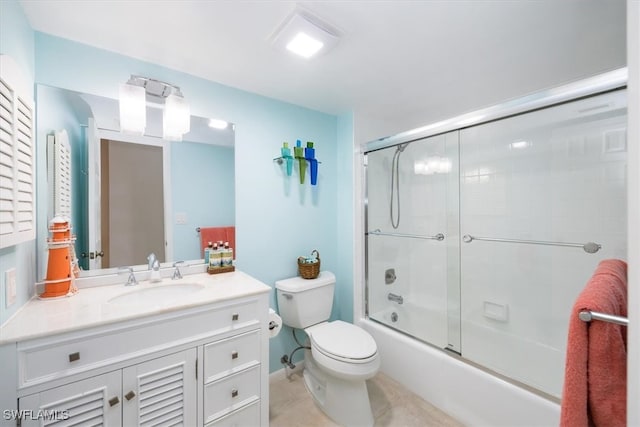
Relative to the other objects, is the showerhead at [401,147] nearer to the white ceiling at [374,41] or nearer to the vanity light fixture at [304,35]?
the white ceiling at [374,41]

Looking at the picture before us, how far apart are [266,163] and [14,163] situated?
4.03 feet

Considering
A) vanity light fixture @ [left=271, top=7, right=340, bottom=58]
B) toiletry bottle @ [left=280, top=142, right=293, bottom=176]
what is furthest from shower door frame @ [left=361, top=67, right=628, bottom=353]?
vanity light fixture @ [left=271, top=7, right=340, bottom=58]

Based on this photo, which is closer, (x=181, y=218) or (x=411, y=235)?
(x=181, y=218)

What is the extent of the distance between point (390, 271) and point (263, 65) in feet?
6.06

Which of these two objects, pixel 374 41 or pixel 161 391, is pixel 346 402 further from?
pixel 374 41

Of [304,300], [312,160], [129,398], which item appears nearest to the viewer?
[129,398]

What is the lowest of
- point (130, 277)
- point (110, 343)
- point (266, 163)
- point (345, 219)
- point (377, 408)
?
point (377, 408)

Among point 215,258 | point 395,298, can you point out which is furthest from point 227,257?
point 395,298

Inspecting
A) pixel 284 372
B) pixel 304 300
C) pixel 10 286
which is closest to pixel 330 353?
pixel 304 300

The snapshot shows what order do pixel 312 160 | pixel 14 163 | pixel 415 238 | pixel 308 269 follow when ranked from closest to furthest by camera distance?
pixel 14 163 < pixel 308 269 < pixel 312 160 < pixel 415 238

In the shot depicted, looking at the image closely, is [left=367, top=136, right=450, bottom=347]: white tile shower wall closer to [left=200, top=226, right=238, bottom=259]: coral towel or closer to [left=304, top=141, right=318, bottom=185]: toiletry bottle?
[left=304, top=141, right=318, bottom=185]: toiletry bottle

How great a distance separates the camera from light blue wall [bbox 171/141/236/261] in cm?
162

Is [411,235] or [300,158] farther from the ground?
[300,158]

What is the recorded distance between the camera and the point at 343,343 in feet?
5.26
